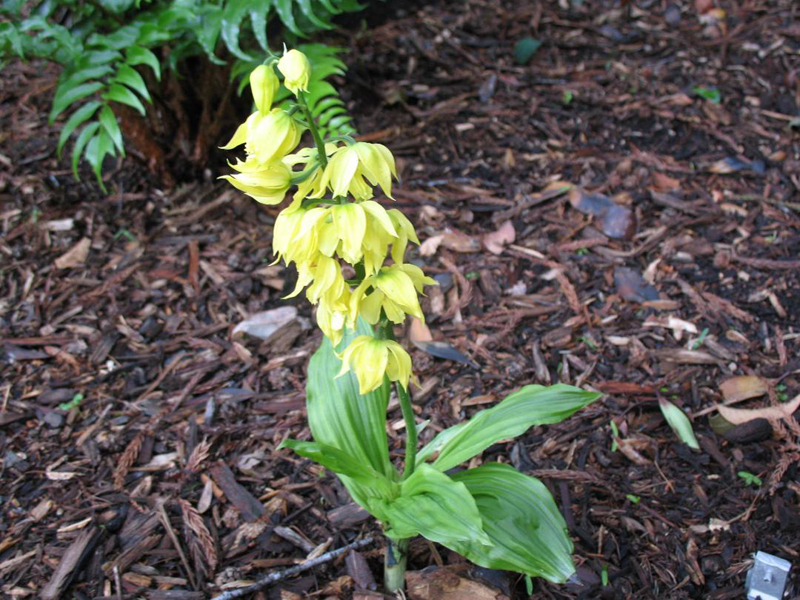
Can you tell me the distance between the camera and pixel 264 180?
204 cm

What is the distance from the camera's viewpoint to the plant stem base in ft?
9.36

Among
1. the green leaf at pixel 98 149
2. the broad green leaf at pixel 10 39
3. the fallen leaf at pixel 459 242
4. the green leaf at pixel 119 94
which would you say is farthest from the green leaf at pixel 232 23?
the fallen leaf at pixel 459 242

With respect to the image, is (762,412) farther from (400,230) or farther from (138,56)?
(138,56)

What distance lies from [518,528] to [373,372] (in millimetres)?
852

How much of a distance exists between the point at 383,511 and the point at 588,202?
292cm

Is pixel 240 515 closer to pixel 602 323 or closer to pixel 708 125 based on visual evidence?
pixel 602 323

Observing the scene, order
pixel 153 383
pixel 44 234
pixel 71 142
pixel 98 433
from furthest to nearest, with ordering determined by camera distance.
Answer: pixel 71 142 → pixel 44 234 → pixel 153 383 → pixel 98 433

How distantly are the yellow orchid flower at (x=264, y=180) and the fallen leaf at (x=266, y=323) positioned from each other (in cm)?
201

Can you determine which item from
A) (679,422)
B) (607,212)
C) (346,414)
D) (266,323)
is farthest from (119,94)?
(679,422)

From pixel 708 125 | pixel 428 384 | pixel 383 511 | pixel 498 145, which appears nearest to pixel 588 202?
pixel 498 145

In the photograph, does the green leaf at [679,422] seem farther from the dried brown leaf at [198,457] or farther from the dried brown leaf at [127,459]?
the dried brown leaf at [127,459]

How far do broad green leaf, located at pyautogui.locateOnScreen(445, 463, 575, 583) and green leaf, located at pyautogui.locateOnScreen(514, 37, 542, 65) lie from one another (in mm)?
4242

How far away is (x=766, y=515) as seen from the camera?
3131 millimetres

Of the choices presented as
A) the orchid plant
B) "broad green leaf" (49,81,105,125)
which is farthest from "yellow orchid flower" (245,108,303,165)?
"broad green leaf" (49,81,105,125)
